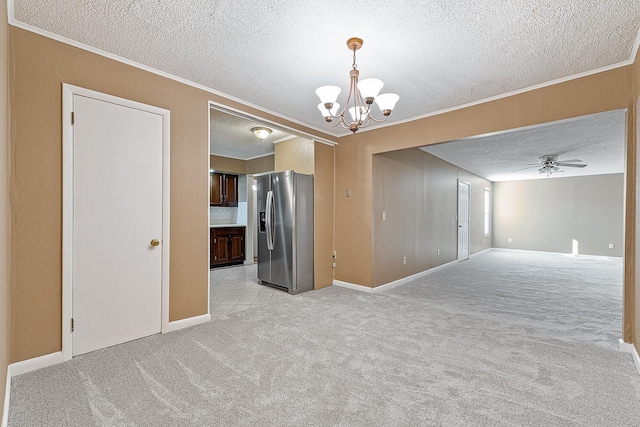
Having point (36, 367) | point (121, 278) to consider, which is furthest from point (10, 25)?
point (36, 367)

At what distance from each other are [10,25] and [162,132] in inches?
45.6

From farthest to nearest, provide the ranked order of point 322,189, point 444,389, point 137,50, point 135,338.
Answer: point 322,189 < point 135,338 < point 137,50 < point 444,389

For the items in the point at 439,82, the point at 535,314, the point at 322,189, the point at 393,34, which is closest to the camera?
the point at 393,34

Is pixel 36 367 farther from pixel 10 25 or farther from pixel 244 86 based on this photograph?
pixel 244 86

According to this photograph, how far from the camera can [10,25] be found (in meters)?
2.07

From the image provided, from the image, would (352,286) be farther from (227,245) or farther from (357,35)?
(357,35)

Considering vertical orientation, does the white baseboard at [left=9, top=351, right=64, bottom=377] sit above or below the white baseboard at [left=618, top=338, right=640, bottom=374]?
above

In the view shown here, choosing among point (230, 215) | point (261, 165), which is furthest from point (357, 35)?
point (230, 215)

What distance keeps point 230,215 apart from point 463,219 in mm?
6252

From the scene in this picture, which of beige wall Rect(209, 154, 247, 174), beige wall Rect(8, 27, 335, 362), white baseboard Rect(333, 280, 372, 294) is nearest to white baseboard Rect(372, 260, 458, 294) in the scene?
white baseboard Rect(333, 280, 372, 294)

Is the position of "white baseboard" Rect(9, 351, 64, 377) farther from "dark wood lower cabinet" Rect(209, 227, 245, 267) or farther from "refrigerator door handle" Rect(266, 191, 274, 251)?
"dark wood lower cabinet" Rect(209, 227, 245, 267)

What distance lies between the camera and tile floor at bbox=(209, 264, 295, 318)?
3.76 metres

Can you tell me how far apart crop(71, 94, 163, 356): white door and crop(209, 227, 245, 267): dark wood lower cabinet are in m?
3.53

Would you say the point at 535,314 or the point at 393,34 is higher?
the point at 393,34
